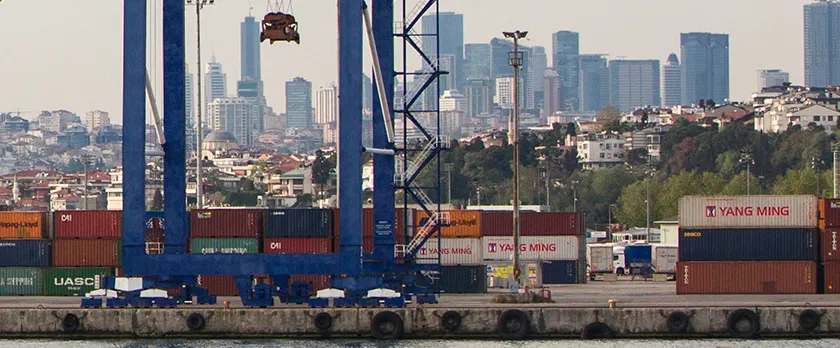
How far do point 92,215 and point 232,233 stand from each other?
5.74 meters

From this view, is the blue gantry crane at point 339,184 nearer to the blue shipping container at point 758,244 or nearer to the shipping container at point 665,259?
the blue shipping container at point 758,244

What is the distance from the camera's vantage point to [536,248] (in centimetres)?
8169

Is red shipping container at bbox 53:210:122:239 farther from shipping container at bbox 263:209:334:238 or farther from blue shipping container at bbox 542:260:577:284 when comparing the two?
blue shipping container at bbox 542:260:577:284

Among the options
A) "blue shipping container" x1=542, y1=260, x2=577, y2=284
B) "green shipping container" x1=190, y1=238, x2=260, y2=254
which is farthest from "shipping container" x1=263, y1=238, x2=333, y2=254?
"blue shipping container" x1=542, y1=260, x2=577, y2=284

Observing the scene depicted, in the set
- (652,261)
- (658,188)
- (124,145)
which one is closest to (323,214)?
(124,145)

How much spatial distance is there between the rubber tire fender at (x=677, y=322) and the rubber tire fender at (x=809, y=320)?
3503mm

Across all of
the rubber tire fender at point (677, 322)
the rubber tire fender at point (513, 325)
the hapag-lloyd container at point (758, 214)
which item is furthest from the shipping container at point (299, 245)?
the rubber tire fender at point (677, 322)

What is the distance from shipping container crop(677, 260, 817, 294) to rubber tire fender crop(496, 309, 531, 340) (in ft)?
43.6

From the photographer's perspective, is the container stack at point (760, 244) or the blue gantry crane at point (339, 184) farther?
the container stack at point (760, 244)

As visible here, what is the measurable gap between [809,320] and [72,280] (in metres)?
28.8

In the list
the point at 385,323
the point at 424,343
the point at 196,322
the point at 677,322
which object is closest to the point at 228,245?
the point at 196,322

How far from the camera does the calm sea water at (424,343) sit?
56.4 metres

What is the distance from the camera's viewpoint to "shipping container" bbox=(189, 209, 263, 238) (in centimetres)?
7031

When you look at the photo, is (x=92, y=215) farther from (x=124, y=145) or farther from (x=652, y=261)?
(x=652, y=261)
